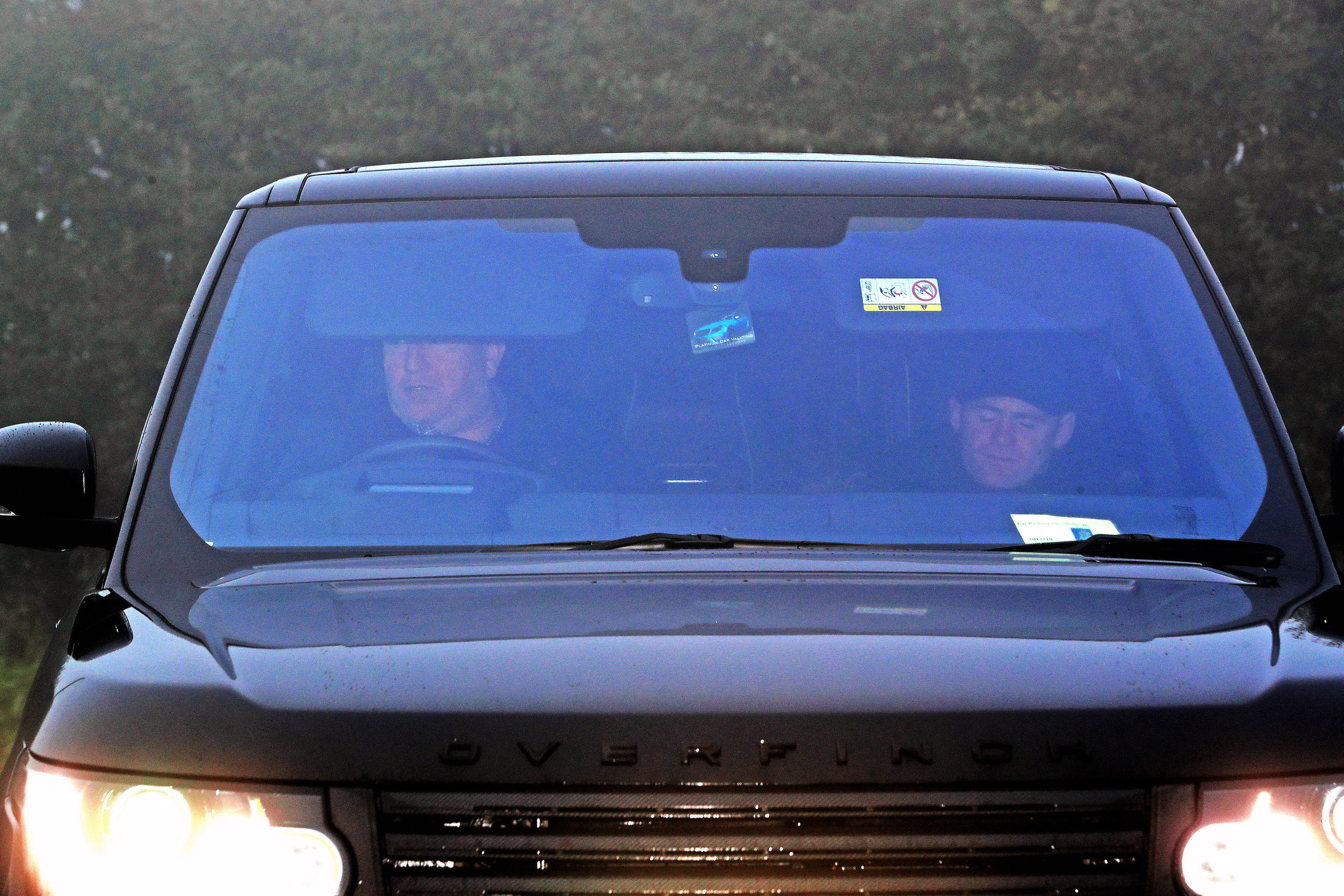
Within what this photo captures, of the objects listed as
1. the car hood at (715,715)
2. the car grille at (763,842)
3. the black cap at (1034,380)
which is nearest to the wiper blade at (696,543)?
the black cap at (1034,380)

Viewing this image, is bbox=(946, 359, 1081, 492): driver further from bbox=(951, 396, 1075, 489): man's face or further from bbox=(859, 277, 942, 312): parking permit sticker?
bbox=(859, 277, 942, 312): parking permit sticker

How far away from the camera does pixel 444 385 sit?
11.5 feet

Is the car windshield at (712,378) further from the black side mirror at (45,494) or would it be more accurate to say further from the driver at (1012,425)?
the black side mirror at (45,494)

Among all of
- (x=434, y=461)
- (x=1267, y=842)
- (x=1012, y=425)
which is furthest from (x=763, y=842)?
(x=1012, y=425)

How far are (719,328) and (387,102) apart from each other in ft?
49.2

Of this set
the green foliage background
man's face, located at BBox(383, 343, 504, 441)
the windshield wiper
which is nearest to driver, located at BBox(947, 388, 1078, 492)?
the windshield wiper

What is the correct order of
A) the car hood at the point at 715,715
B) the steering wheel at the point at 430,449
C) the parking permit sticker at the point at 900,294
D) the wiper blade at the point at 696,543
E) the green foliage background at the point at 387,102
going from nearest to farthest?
the car hood at the point at 715,715 → the wiper blade at the point at 696,543 → the steering wheel at the point at 430,449 → the parking permit sticker at the point at 900,294 → the green foliage background at the point at 387,102

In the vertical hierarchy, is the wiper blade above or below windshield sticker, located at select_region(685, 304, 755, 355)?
below

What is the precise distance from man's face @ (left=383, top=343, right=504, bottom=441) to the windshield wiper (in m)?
0.93

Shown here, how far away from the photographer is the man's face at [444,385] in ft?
11.1

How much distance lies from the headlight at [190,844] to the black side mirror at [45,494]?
1.16 m

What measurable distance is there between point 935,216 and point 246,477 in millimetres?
1353

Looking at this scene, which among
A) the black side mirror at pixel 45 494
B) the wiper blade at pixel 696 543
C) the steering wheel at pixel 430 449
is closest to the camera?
the wiper blade at pixel 696 543

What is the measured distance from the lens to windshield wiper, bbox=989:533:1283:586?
3.04 metres
